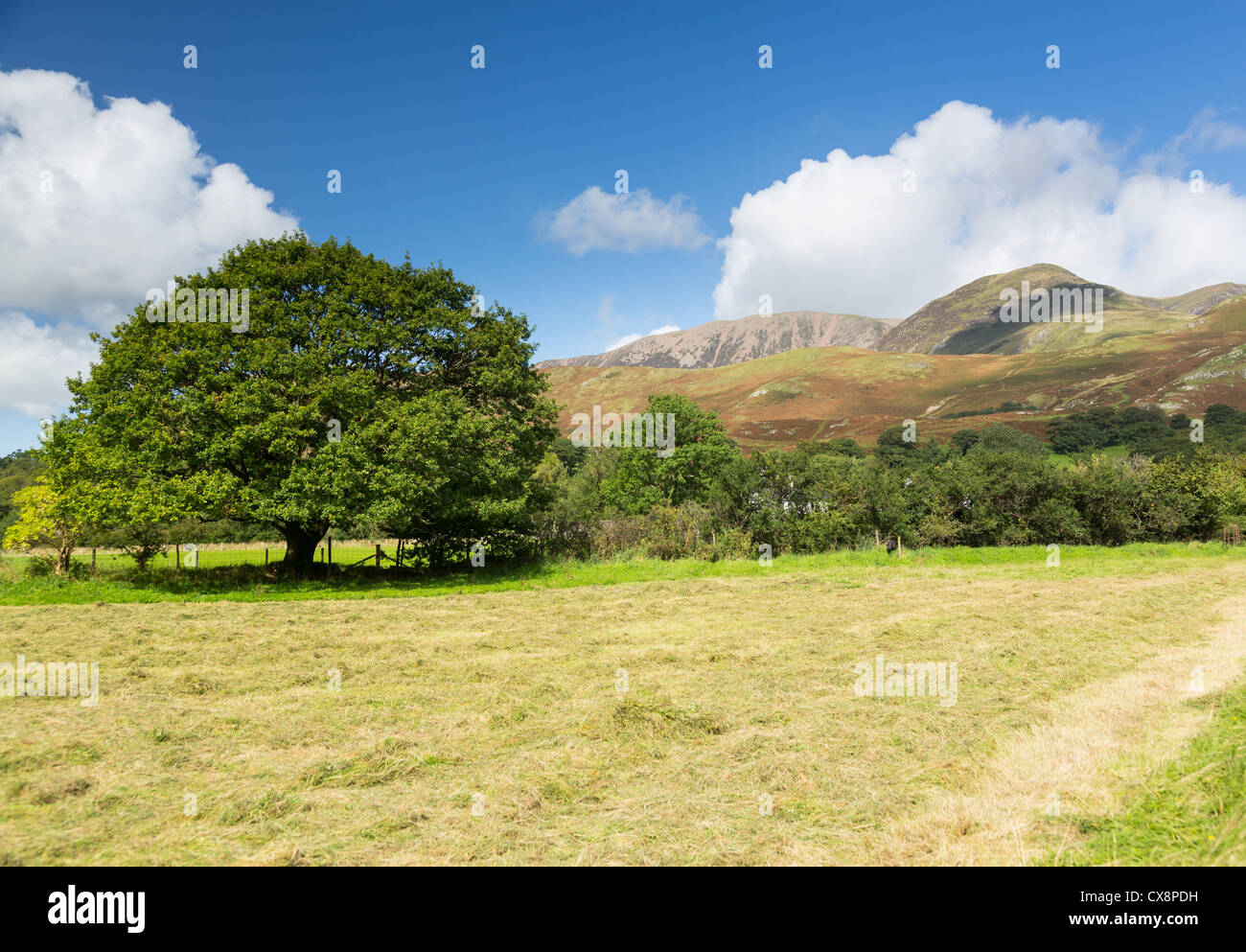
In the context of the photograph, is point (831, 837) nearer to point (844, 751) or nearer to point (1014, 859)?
point (1014, 859)

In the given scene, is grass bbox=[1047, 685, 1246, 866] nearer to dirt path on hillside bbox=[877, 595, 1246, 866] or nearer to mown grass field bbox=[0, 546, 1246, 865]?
mown grass field bbox=[0, 546, 1246, 865]

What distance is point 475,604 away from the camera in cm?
1736

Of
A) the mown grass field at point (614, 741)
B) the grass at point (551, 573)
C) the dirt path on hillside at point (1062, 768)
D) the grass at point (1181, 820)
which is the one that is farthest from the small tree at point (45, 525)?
the grass at point (1181, 820)

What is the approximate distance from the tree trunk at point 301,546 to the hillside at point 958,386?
202ft

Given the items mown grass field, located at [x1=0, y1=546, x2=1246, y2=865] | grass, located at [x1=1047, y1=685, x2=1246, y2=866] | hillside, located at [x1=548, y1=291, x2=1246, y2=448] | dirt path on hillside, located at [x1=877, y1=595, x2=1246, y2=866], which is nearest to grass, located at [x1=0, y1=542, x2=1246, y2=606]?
mown grass field, located at [x1=0, y1=546, x2=1246, y2=865]

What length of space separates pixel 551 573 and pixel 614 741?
17.0 metres

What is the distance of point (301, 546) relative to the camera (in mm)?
22453

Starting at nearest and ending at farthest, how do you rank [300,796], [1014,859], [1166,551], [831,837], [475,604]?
[1014,859], [831,837], [300,796], [475,604], [1166,551]

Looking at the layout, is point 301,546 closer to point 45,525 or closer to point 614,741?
point 45,525

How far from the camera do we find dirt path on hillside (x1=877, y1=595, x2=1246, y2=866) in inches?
176

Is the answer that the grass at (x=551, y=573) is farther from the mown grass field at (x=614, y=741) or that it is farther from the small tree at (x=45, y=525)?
the mown grass field at (x=614, y=741)

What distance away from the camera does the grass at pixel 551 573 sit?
1808 cm
